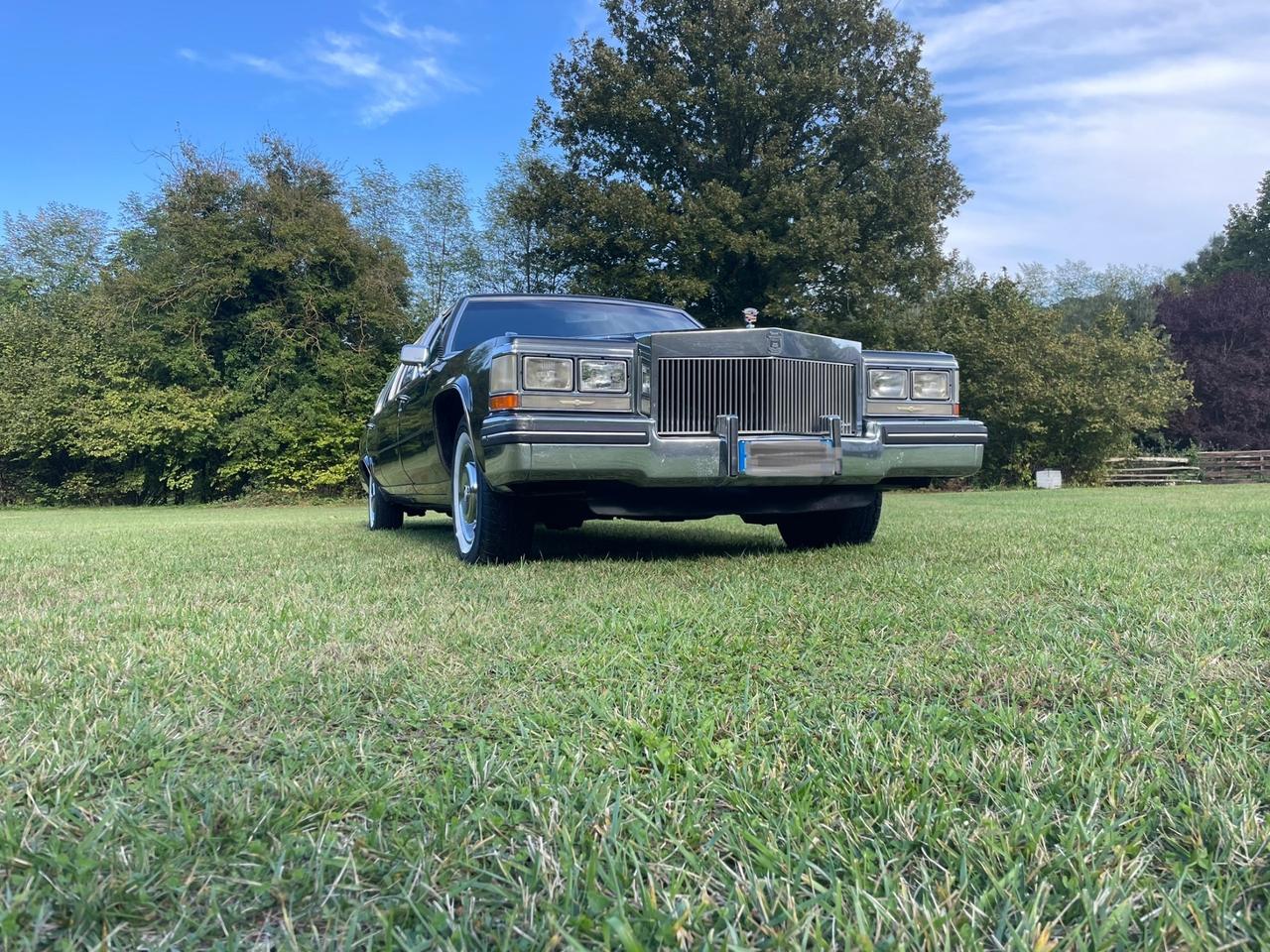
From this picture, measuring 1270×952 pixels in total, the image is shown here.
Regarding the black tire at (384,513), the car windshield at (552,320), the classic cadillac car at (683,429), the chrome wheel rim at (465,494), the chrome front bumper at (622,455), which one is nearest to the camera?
the chrome front bumper at (622,455)

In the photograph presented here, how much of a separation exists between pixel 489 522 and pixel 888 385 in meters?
2.25

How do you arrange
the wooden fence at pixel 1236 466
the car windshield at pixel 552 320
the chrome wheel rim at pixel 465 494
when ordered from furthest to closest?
1. the wooden fence at pixel 1236 466
2. the car windshield at pixel 552 320
3. the chrome wheel rim at pixel 465 494

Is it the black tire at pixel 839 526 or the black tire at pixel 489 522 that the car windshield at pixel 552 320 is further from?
the black tire at pixel 839 526

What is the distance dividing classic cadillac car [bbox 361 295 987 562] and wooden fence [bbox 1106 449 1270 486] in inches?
970

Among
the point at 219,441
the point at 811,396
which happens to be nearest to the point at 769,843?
the point at 811,396

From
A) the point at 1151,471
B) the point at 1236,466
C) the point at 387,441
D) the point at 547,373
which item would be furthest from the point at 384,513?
the point at 1236,466

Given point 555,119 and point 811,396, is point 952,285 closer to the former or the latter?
point 555,119

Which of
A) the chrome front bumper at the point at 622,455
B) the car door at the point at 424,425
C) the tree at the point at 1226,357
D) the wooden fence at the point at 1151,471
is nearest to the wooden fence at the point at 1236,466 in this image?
the wooden fence at the point at 1151,471

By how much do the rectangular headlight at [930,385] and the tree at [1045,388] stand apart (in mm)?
18431

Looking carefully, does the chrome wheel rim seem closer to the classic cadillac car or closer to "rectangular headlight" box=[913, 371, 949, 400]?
the classic cadillac car

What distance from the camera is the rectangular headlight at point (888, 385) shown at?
4.52m

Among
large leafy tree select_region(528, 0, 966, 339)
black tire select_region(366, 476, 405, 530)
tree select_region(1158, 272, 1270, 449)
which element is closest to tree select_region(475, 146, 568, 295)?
large leafy tree select_region(528, 0, 966, 339)

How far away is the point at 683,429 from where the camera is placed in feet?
13.4

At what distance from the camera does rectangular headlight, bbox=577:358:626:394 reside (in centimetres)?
398
